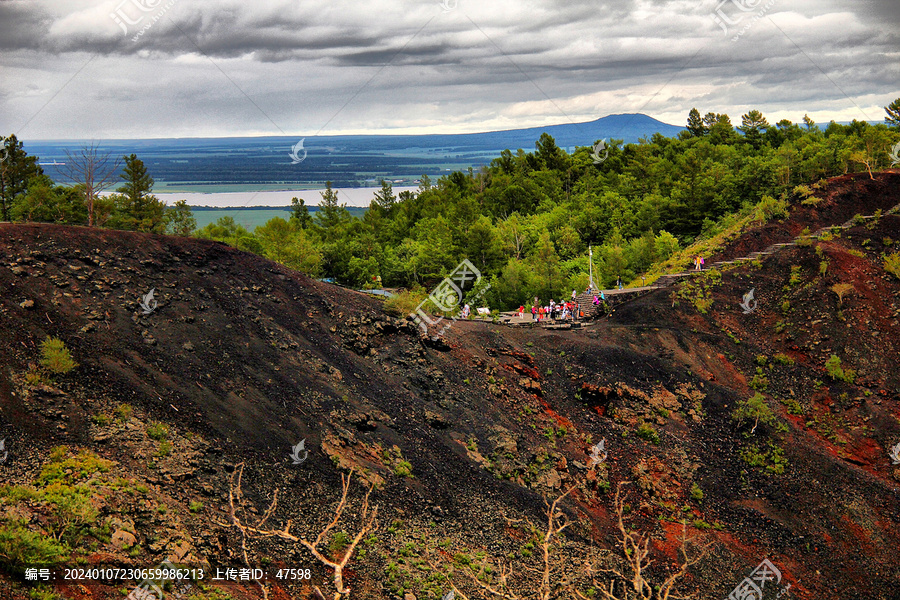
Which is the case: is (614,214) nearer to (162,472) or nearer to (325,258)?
(325,258)

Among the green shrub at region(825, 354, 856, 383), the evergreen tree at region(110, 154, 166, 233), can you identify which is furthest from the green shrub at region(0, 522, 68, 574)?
the evergreen tree at region(110, 154, 166, 233)

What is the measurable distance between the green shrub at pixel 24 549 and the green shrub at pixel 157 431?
4332 millimetres

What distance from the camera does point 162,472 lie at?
14.6 metres

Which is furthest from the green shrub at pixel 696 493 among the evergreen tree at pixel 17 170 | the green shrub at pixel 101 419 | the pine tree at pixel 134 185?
the evergreen tree at pixel 17 170

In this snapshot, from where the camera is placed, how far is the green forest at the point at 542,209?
43.7 metres

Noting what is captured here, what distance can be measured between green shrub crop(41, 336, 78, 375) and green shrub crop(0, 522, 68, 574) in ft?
17.5

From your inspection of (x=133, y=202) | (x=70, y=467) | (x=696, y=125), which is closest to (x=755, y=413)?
(x=70, y=467)

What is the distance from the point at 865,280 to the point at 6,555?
122ft

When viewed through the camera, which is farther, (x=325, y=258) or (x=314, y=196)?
(x=314, y=196)

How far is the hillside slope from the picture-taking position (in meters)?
14.3

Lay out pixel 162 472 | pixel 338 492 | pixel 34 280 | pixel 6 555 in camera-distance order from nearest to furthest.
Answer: pixel 6 555 → pixel 162 472 → pixel 338 492 → pixel 34 280

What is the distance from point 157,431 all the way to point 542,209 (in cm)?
6109

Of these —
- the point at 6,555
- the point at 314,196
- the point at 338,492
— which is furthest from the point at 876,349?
the point at 314,196

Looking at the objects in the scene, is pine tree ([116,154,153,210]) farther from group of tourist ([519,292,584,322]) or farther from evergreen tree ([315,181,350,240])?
evergreen tree ([315,181,350,240])
